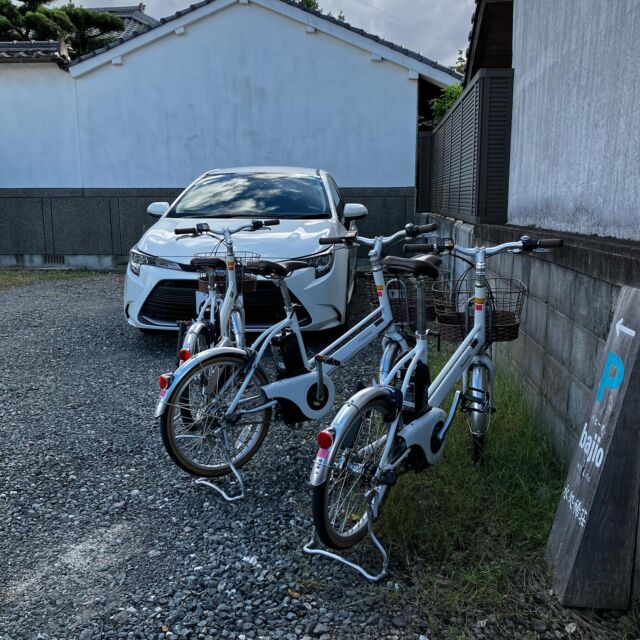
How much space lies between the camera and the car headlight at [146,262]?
208 inches

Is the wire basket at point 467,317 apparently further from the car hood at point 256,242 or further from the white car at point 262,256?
the car hood at point 256,242

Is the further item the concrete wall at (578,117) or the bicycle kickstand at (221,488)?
the bicycle kickstand at (221,488)

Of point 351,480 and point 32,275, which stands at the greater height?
point 351,480

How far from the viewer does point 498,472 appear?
123 inches

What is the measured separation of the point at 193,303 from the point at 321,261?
1101 mm

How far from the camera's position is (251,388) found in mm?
3330

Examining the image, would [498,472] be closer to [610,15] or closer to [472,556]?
[472,556]

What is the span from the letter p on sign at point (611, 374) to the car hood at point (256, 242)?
3.20 meters

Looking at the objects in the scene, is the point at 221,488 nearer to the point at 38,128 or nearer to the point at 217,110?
the point at 217,110

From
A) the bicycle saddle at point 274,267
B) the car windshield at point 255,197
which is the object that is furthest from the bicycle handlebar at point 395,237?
the car windshield at point 255,197

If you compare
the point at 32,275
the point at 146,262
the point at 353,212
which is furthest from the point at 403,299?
the point at 32,275

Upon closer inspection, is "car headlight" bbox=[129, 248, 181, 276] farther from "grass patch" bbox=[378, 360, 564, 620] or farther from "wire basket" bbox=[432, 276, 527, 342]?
"grass patch" bbox=[378, 360, 564, 620]

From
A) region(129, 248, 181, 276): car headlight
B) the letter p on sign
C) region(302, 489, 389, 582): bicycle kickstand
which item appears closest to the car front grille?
region(129, 248, 181, 276): car headlight

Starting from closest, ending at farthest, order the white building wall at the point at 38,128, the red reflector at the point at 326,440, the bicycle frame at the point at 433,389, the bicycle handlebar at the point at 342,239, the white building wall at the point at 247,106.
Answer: the red reflector at the point at 326,440, the bicycle frame at the point at 433,389, the bicycle handlebar at the point at 342,239, the white building wall at the point at 247,106, the white building wall at the point at 38,128
